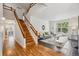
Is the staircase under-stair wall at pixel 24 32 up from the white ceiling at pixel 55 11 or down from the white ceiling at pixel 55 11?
down

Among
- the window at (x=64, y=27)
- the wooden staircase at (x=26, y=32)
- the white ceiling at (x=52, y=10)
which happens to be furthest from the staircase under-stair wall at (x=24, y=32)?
the window at (x=64, y=27)

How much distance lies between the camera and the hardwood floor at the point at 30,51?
1.66m

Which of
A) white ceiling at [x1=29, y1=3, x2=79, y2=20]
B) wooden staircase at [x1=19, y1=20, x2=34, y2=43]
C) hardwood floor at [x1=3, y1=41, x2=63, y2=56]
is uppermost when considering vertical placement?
white ceiling at [x1=29, y1=3, x2=79, y2=20]

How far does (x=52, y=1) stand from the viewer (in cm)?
164

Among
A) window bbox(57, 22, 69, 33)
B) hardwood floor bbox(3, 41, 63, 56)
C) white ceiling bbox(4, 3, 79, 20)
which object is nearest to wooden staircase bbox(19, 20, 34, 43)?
hardwood floor bbox(3, 41, 63, 56)

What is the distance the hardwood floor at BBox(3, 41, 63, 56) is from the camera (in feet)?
5.43

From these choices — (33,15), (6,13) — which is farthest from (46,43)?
(6,13)

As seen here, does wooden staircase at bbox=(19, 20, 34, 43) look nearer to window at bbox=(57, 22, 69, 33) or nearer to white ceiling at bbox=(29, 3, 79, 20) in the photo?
white ceiling at bbox=(29, 3, 79, 20)

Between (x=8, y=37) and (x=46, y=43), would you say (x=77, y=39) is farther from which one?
(x=8, y=37)

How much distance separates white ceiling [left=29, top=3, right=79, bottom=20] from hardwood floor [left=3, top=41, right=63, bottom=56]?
0.55 metres

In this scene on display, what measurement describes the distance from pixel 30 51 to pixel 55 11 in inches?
32.9

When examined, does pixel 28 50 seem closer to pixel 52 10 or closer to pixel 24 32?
pixel 24 32

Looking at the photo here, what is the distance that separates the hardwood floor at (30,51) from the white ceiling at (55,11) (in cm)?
55

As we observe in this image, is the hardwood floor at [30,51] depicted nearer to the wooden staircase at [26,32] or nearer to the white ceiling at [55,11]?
the wooden staircase at [26,32]
